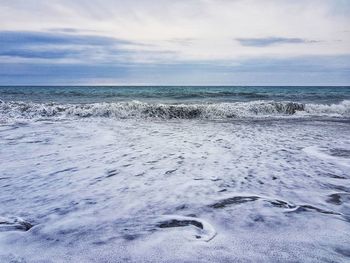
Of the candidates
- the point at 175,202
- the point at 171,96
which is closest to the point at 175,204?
the point at 175,202

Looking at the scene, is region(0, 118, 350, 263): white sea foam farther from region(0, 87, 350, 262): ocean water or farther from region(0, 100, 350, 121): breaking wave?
region(0, 100, 350, 121): breaking wave

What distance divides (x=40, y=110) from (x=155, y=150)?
34.1 ft

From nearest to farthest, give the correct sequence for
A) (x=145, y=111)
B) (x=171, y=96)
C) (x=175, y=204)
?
(x=175, y=204) < (x=145, y=111) < (x=171, y=96)

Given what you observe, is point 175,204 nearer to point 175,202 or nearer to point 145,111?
point 175,202

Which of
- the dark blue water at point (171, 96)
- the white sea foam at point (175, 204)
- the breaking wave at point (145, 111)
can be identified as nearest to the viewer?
the white sea foam at point (175, 204)

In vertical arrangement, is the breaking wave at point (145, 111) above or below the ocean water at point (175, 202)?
below

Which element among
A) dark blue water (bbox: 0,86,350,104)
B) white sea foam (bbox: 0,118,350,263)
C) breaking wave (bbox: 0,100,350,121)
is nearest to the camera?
white sea foam (bbox: 0,118,350,263)

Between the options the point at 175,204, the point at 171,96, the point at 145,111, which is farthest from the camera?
the point at 171,96

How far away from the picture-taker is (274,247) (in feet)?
8.02

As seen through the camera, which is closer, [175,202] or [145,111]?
[175,202]

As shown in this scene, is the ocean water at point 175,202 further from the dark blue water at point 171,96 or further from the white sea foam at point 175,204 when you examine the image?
the dark blue water at point 171,96

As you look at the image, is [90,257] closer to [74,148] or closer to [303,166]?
[303,166]

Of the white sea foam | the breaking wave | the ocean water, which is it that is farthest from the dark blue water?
the white sea foam

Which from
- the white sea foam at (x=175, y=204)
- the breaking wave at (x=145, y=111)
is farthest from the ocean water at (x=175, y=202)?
the breaking wave at (x=145, y=111)
